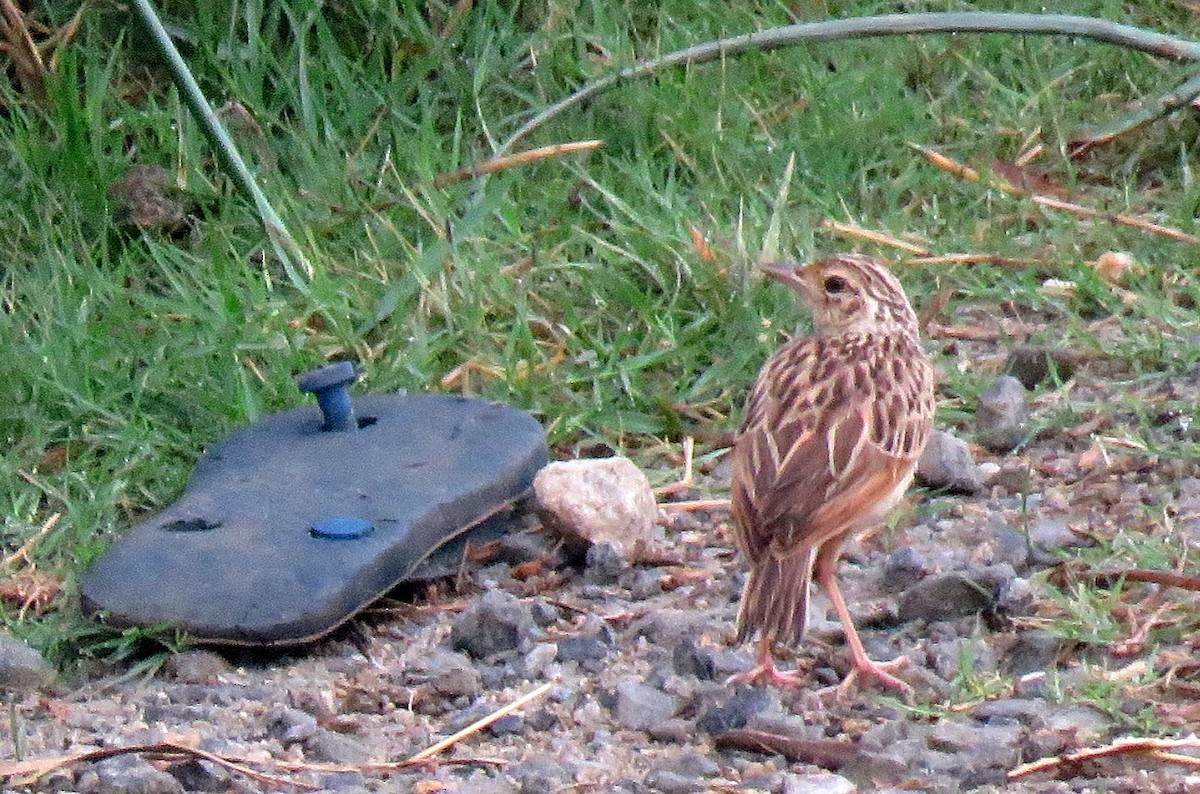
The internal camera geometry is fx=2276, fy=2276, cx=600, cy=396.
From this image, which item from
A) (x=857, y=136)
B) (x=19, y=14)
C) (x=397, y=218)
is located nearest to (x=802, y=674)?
(x=397, y=218)

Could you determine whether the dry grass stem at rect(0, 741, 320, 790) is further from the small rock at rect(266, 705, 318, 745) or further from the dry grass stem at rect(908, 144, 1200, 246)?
the dry grass stem at rect(908, 144, 1200, 246)

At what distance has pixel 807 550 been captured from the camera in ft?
16.2

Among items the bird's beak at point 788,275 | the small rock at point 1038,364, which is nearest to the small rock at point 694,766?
the bird's beak at point 788,275

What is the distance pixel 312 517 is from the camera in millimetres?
5625

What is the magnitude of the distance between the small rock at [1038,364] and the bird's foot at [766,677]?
84.0 inches

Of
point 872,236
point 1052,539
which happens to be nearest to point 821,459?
point 1052,539

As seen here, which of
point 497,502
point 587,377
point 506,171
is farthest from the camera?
point 506,171

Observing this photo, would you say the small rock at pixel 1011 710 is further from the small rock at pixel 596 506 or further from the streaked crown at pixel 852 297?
the streaked crown at pixel 852 297

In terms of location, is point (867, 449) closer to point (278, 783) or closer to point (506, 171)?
point (278, 783)

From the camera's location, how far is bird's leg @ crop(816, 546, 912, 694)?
489cm

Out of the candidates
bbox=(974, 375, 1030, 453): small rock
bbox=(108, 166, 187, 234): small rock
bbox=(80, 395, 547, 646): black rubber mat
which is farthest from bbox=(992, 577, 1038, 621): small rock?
bbox=(108, 166, 187, 234): small rock

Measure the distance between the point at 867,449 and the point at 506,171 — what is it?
292 cm

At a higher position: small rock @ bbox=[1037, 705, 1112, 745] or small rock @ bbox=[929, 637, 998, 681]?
small rock @ bbox=[1037, 705, 1112, 745]

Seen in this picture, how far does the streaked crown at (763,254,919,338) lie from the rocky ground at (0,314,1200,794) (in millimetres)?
501
